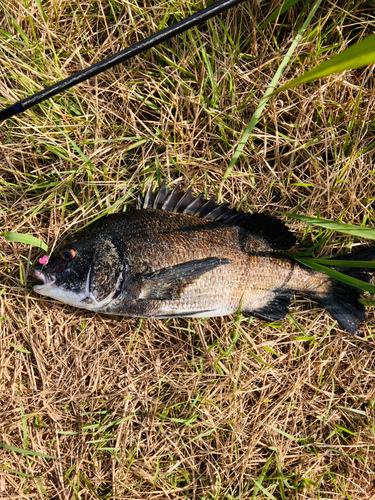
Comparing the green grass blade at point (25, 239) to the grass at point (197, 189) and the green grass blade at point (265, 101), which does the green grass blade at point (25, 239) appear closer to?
the grass at point (197, 189)

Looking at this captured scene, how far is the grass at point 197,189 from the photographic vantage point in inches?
108

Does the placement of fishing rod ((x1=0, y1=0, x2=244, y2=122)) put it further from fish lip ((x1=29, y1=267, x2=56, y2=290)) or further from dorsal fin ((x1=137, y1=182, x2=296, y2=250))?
fish lip ((x1=29, y1=267, x2=56, y2=290))

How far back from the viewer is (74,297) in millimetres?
2502

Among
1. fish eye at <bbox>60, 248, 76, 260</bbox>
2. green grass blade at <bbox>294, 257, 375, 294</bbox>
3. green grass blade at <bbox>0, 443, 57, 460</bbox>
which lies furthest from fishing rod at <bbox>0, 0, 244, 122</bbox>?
green grass blade at <bbox>0, 443, 57, 460</bbox>

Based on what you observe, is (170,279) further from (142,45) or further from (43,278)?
(142,45)

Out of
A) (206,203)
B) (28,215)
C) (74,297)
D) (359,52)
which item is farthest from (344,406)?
(28,215)

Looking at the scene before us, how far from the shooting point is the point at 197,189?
113 inches

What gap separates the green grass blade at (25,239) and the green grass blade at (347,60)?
215 cm

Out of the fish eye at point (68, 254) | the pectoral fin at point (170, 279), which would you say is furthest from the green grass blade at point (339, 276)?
the fish eye at point (68, 254)

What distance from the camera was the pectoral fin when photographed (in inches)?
98.3

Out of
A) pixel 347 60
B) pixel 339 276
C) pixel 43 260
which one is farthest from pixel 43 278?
pixel 347 60

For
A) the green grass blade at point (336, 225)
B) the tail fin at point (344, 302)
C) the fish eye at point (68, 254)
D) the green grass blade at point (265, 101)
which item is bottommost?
the tail fin at point (344, 302)

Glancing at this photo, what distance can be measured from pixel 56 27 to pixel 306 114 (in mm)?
2151

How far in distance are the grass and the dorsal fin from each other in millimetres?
208
